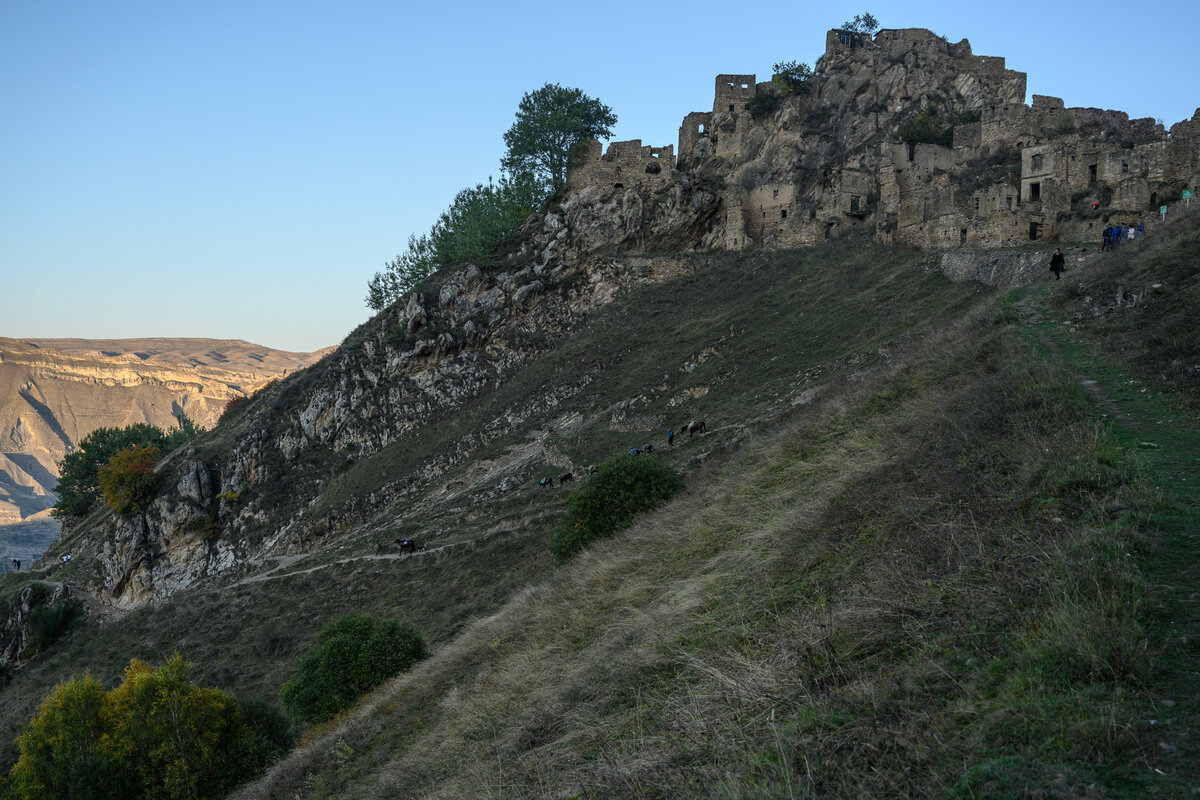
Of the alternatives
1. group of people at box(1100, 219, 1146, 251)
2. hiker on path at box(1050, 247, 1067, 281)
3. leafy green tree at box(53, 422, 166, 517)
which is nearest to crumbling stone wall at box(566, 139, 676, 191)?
group of people at box(1100, 219, 1146, 251)

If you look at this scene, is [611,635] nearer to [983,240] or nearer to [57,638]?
[983,240]

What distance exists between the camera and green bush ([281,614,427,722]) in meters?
19.8

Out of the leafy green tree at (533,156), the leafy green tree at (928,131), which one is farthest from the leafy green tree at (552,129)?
the leafy green tree at (928,131)

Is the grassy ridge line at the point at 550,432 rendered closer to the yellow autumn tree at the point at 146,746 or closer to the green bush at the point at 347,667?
the green bush at the point at 347,667

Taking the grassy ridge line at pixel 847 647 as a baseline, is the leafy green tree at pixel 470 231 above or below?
above

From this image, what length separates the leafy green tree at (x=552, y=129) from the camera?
2304 inches

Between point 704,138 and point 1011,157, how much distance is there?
23233mm

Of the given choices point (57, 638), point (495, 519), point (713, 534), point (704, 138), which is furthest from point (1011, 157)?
point (57, 638)

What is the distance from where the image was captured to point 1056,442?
32.2 feet

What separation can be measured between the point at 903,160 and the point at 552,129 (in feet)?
82.2

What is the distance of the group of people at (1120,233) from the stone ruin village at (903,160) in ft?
3.79

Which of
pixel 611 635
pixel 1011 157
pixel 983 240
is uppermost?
pixel 1011 157

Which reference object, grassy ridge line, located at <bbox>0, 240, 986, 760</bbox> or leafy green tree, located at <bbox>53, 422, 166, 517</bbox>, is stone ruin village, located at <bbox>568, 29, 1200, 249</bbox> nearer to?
grassy ridge line, located at <bbox>0, 240, 986, 760</bbox>

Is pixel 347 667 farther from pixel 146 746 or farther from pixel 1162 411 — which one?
pixel 1162 411
